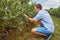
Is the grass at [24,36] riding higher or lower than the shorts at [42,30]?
lower

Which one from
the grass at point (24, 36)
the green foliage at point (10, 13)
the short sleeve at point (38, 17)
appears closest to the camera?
the green foliage at point (10, 13)

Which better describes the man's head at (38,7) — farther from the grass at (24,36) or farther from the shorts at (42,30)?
the grass at (24,36)

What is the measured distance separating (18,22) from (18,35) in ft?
2.61

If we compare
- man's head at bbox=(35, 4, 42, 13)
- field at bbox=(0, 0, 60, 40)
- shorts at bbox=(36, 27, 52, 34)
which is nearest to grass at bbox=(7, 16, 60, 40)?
field at bbox=(0, 0, 60, 40)

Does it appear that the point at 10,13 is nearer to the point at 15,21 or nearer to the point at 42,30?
the point at 15,21

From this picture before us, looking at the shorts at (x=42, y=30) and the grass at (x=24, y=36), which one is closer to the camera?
the shorts at (x=42, y=30)

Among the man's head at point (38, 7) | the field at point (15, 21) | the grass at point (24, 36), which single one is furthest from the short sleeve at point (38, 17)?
the grass at point (24, 36)

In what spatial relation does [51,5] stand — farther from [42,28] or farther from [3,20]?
[3,20]

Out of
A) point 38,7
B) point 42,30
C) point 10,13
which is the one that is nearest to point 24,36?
→ point 42,30

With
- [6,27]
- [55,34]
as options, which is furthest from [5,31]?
[55,34]

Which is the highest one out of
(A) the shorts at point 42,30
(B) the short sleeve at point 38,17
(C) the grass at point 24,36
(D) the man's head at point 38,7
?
(D) the man's head at point 38,7

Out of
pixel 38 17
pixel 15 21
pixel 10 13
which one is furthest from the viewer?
pixel 38 17

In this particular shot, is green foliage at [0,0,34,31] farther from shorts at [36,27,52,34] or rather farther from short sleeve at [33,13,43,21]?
shorts at [36,27,52,34]

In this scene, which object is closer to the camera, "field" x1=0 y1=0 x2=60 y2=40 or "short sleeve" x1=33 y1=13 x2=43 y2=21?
"field" x1=0 y1=0 x2=60 y2=40
